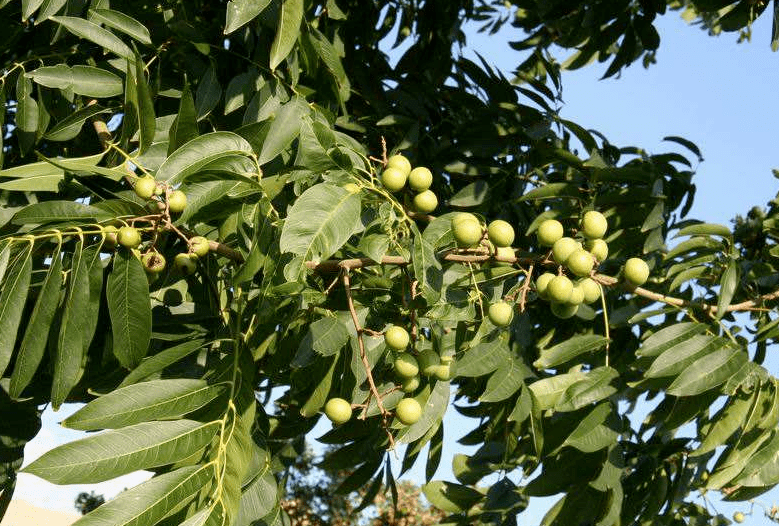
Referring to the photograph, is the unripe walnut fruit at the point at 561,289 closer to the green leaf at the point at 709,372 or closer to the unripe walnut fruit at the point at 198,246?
the green leaf at the point at 709,372

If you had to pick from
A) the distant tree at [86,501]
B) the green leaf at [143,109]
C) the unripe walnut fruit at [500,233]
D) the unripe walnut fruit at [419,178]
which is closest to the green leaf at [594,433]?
the unripe walnut fruit at [500,233]

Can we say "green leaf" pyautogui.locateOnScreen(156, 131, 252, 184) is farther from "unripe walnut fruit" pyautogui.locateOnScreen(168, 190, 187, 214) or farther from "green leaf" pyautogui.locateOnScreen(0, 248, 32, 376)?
"green leaf" pyautogui.locateOnScreen(0, 248, 32, 376)

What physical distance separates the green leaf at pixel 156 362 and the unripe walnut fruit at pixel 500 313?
0.65 meters

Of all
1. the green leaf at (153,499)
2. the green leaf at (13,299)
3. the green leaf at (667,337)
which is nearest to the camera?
the green leaf at (153,499)

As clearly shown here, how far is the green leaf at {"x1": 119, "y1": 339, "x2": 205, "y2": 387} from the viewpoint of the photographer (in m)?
1.79

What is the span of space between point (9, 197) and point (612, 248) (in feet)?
6.62

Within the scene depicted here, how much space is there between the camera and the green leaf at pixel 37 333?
1.70m

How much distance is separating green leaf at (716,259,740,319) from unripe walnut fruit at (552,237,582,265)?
511 millimetres

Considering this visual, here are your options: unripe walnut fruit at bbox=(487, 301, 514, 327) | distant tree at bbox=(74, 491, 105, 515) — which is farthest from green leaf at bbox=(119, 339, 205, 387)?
distant tree at bbox=(74, 491, 105, 515)

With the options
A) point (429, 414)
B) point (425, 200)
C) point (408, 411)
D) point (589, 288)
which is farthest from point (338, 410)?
point (589, 288)

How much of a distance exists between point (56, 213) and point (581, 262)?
→ 1.09 meters

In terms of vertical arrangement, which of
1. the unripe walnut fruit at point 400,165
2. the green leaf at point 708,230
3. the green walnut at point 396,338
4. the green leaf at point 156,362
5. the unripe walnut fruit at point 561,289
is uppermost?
the green leaf at point 708,230

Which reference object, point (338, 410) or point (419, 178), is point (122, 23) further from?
point (338, 410)

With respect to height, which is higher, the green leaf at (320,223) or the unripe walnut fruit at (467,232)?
the unripe walnut fruit at (467,232)
